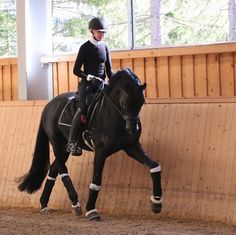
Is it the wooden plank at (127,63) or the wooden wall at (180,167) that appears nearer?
the wooden wall at (180,167)

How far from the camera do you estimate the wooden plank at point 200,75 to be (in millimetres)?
7574

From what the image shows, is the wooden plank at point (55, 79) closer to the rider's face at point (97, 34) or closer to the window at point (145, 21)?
the window at point (145, 21)

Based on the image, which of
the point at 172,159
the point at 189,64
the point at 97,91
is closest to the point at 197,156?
→ the point at 172,159

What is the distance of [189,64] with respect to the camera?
7.70m

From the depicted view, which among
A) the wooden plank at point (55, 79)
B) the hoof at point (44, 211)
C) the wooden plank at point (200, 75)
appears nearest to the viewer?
the hoof at point (44, 211)

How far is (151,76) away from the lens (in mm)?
8008

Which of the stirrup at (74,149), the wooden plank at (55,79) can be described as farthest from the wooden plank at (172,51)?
the stirrup at (74,149)

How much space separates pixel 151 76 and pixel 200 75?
2.49ft

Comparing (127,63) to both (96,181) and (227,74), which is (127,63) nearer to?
(227,74)

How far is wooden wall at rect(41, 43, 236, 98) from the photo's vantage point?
741cm

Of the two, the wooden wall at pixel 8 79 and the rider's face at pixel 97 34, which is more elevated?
the rider's face at pixel 97 34

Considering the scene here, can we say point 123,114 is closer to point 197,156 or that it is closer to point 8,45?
point 197,156

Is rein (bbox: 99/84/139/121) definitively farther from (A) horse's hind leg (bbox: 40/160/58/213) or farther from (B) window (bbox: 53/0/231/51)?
(B) window (bbox: 53/0/231/51)

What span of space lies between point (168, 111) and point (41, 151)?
1697 millimetres
